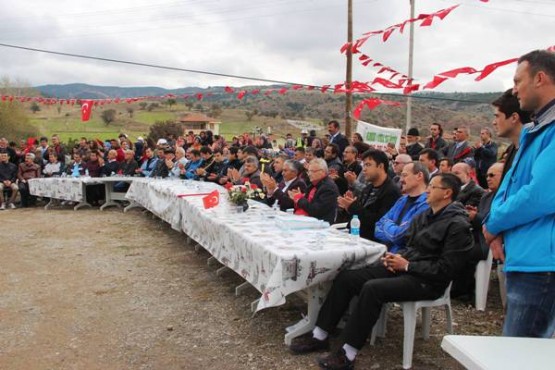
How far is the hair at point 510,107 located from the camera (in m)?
2.41

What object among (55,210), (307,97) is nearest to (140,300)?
(55,210)

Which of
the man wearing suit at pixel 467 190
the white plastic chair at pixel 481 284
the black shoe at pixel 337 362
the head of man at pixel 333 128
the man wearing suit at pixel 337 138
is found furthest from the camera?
the head of man at pixel 333 128

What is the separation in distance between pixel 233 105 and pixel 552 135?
2899 inches

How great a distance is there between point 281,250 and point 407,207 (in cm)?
122

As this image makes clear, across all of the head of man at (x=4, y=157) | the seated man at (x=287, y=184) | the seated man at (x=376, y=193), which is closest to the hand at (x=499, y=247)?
the seated man at (x=376, y=193)

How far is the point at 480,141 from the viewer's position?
7.11 meters

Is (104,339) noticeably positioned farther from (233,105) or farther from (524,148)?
(233,105)

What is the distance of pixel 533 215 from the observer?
1835 millimetres

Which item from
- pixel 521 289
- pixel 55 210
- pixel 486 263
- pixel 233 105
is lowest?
pixel 55 210

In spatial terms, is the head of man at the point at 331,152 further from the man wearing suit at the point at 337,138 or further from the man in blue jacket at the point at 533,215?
the man in blue jacket at the point at 533,215

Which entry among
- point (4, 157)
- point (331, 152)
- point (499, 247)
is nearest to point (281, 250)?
point (499, 247)

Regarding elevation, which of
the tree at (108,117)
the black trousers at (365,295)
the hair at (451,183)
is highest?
the tree at (108,117)

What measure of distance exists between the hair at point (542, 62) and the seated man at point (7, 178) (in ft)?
38.5

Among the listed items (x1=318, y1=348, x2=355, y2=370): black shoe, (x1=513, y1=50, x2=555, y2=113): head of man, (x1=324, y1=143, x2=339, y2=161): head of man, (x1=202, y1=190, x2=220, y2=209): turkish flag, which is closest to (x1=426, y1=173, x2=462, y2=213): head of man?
(x1=318, y1=348, x2=355, y2=370): black shoe
